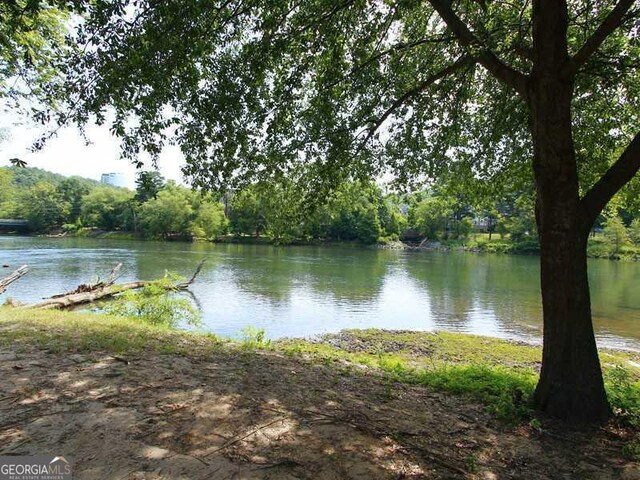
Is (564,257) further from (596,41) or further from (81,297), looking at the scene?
(81,297)

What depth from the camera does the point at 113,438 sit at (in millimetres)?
3441

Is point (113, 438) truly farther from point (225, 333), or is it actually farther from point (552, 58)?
point (225, 333)

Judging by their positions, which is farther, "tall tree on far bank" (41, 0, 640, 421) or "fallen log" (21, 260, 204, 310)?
"fallen log" (21, 260, 204, 310)

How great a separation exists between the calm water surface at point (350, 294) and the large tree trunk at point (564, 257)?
12481 mm

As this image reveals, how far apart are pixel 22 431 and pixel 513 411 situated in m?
4.81

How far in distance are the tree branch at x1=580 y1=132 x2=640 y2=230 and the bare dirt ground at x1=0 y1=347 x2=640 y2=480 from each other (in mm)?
2328

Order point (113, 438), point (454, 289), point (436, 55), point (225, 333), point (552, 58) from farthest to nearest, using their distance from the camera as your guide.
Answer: point (454, 289) < point (225, 333) < point (436, 55) < point (552, 58) < point (113, 438)

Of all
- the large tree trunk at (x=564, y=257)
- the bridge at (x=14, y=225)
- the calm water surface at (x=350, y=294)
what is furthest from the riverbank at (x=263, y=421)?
the bridge at (x=14, y=225)

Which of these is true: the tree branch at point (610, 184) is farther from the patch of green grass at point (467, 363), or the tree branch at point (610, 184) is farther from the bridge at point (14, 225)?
the bridge at point (14, 225)

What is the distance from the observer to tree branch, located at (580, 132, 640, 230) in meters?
4.62

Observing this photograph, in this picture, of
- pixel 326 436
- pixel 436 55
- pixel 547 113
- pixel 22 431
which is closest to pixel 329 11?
pixel 436 55

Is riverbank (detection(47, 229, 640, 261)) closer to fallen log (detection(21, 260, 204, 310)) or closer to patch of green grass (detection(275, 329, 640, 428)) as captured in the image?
fallen log (detection(21, 260, 204, 310))

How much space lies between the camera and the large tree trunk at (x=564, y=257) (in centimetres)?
470

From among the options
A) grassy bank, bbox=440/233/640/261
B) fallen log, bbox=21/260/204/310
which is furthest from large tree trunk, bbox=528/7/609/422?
grassy bank, bbox=440/233/640/261
